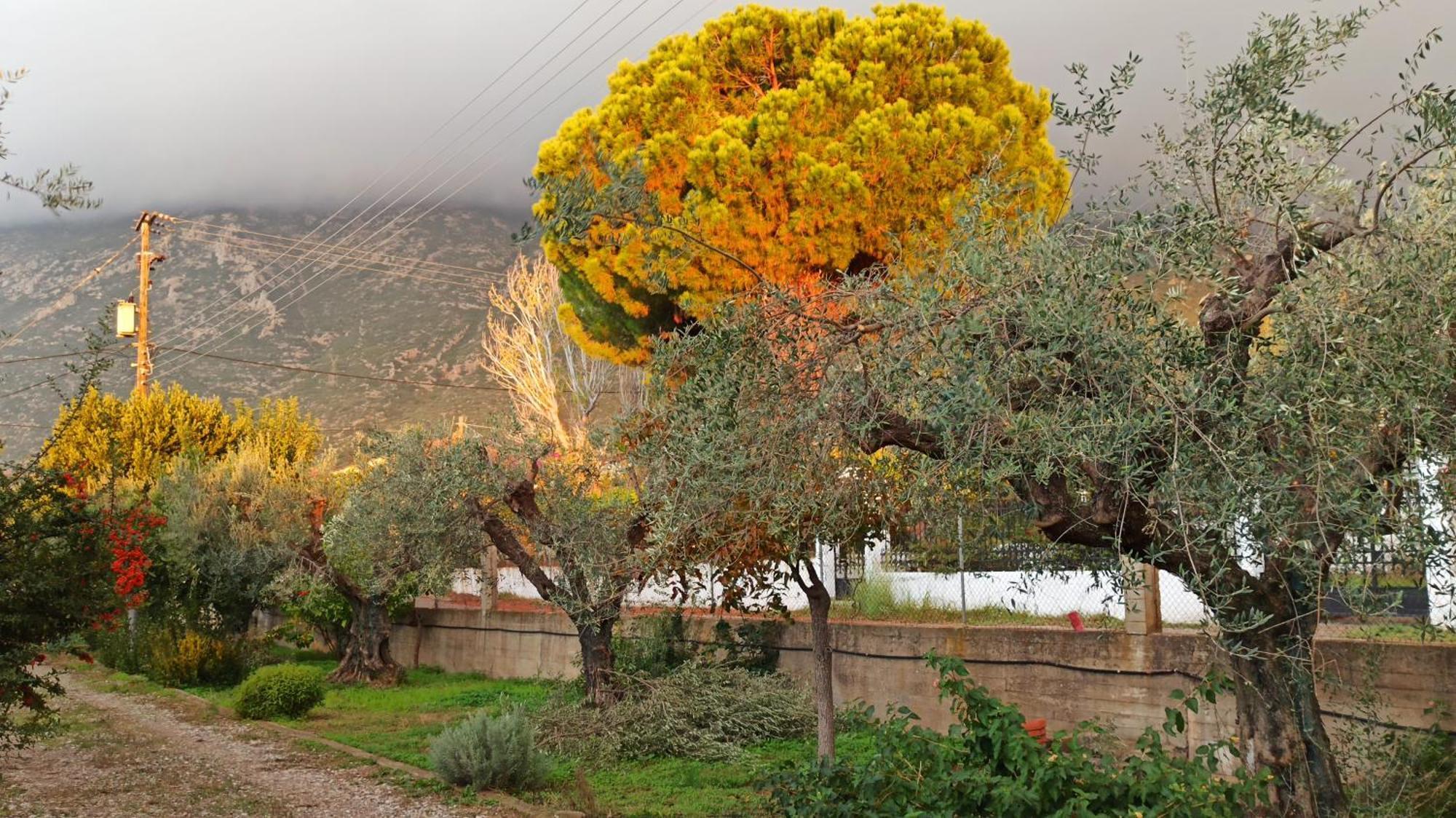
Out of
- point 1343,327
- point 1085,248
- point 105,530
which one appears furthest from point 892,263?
point 105,530

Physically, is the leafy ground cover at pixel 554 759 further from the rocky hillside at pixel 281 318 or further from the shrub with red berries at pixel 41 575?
the rocky hillside at pixel 281 318

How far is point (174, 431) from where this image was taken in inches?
1168

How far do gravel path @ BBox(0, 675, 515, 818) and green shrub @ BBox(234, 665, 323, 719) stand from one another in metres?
0.32

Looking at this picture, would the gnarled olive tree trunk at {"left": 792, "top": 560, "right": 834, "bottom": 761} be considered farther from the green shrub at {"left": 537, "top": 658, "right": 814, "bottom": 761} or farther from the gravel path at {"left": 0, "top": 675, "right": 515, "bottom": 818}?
the gravel path at {"left": 0, "top": 675, "right": 515, "bottom": 818}

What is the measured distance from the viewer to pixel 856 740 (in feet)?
35.6

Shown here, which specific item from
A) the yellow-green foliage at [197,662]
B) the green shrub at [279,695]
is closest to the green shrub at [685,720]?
the green shrub at [279,695]

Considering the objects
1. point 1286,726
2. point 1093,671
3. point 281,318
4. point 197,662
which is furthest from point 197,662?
point 281,318

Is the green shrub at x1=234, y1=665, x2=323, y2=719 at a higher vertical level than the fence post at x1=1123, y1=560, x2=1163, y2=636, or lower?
lower

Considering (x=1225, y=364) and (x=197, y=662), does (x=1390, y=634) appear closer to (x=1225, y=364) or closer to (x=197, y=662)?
(x=1225, y=364)

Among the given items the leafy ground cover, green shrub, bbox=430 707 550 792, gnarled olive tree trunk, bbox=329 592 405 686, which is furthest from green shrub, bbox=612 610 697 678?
gnarled olive tree trunk, bbox=329 592 405 686

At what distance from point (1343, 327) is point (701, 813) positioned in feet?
18.9

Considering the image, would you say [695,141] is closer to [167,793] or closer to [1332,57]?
[167,793]

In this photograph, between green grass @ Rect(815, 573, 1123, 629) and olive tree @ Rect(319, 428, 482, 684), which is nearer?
green grass @ Rect(815, 573, 1123, 629)

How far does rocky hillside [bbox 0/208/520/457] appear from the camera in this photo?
6156cm
